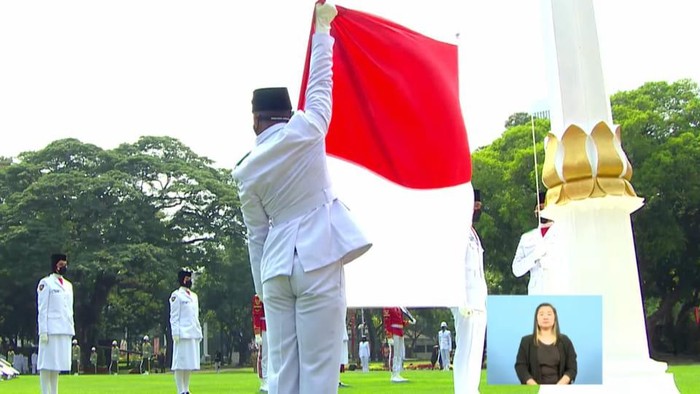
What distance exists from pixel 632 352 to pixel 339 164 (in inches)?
84.7

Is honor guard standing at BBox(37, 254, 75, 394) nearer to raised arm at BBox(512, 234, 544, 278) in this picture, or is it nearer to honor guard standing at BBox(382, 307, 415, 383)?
raised arm at BBox(512, 234, 544, 278)

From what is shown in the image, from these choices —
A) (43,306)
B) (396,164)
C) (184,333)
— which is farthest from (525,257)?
(43,306)

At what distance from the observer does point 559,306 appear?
548 cm

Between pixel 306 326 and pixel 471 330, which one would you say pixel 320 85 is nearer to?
pixel 306 326

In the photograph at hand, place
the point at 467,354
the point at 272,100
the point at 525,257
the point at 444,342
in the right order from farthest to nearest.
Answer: the point at 444,342 < the point at 525,257 < the point at 467,354 < the point at 272,100

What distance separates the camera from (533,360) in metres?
Answer: 5.46

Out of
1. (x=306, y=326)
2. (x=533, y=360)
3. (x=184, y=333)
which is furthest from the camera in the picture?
(x=184, y=333)

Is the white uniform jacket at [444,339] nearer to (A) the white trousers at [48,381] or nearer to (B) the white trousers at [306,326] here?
(A) the white trousers at [48,381]

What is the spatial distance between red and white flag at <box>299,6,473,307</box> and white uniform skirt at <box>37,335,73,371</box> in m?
8.41

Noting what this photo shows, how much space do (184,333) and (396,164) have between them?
9.95 meters

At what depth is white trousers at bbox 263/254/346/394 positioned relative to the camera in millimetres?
4496

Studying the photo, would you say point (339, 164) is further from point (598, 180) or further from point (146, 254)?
point (146, 254)

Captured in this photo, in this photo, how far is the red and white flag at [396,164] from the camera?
6.04 m

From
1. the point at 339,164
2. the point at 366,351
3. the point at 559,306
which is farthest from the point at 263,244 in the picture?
the point at 366,351
